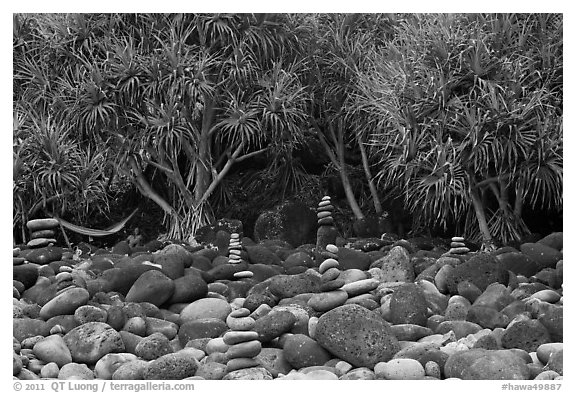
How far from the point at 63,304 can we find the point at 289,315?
172 centimetres

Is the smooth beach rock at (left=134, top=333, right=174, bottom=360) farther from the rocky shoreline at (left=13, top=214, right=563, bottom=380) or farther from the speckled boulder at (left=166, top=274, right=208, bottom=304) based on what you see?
the speckled boulder at (left=166, top=274, right=208, bottom=304)

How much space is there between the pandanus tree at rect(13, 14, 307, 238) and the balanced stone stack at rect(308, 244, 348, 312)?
3.83 metres

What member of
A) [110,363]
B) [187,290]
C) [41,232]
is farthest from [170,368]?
[41,232]

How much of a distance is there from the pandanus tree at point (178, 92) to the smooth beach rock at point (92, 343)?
4.14 meters

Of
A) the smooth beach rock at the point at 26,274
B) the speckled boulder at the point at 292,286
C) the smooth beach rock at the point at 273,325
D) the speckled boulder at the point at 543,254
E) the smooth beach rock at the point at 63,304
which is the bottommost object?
the smooth beach rock at the point at 273,325

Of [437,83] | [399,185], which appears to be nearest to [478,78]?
[437,83]

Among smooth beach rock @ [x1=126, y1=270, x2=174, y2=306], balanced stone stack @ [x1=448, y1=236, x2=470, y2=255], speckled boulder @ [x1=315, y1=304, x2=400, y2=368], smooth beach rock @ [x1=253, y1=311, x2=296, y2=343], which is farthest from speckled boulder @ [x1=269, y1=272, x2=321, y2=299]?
balanced stone stack @ [x1=448, y1=236, x2=470, y2=255]

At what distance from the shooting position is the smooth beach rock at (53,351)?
17.9ft

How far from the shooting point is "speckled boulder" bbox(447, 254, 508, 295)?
658 cm

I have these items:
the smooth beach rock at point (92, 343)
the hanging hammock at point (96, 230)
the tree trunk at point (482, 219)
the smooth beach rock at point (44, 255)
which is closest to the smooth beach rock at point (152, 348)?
the smooth beach rock at point (92, 343)

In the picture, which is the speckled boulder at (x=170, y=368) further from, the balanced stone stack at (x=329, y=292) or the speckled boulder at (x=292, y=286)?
the speckled boulder at (x=292, y=286)

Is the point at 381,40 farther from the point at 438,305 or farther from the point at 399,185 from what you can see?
the point at 438,305

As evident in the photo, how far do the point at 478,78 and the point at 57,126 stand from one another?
4670 millimetres

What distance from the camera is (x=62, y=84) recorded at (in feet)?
32.1
